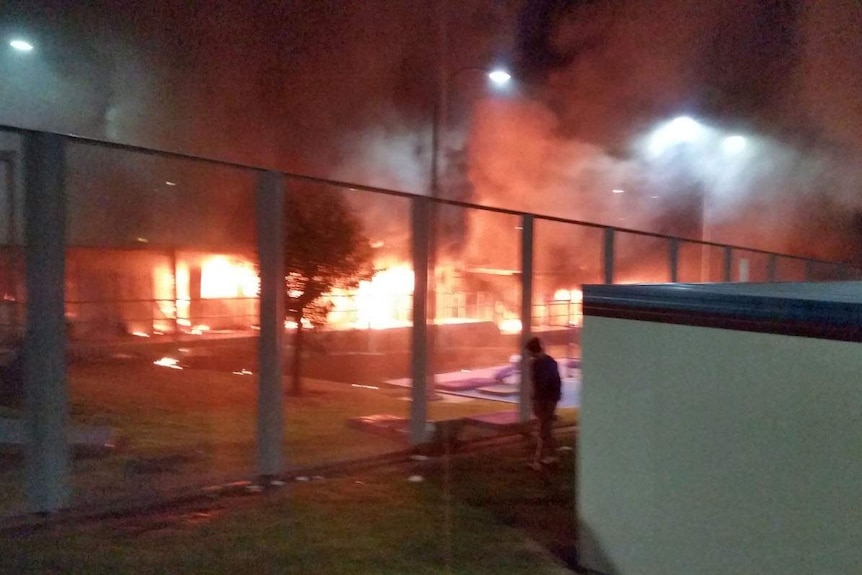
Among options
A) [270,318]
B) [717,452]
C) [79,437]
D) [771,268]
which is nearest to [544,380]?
[270,318]

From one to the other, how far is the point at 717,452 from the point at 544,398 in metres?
3.47

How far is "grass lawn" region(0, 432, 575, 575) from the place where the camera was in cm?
477

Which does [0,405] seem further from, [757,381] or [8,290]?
[757,381]

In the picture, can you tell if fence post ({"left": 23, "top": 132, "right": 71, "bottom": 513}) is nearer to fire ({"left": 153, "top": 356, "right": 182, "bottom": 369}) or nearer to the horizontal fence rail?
the horizontal fence rail

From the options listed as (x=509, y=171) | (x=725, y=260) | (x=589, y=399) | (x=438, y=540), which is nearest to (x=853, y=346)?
(x=589, y=399)

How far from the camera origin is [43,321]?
545 cm

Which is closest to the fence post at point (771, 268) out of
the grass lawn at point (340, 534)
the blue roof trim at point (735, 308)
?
the grass lawn at point (340, 534)

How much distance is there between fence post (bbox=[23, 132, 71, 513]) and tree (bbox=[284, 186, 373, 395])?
10.2 ft

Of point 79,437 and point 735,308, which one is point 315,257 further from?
point 735,308

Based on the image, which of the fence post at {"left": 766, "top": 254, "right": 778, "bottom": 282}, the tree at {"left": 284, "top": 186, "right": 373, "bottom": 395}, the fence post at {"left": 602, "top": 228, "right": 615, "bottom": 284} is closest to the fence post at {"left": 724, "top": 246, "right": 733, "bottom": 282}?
the fence post at {"left": 766, "top": 254, "right": 778, "bottom": 282}

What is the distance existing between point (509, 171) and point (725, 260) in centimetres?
543

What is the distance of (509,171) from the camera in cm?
1917

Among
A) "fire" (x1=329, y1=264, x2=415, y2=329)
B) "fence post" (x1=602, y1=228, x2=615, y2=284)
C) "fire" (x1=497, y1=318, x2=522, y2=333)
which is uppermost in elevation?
"fence post" (x1=602, y1=228, x2=615, y2=284)

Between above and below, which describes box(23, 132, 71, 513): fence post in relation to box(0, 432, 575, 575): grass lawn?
above
